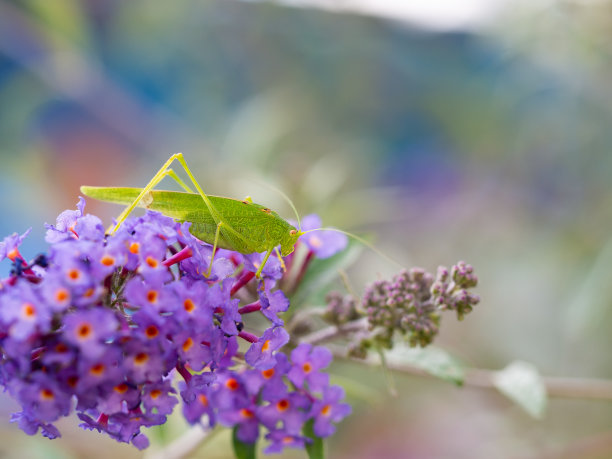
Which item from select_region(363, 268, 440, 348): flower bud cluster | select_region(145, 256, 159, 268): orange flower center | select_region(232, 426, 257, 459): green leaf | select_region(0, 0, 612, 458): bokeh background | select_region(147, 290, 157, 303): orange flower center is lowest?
select_region(232, 426, 257, 459): green leaf

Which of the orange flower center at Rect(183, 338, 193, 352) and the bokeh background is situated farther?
the bokeh background

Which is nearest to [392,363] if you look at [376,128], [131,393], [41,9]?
[131,393]

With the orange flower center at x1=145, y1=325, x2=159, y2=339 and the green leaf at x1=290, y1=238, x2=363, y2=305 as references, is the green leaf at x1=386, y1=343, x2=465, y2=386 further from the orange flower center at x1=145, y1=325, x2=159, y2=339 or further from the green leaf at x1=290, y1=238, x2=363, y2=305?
the orange flower center at x1=145, y1=325, x2=159, y2=339

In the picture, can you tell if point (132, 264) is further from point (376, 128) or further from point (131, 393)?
point (376, 128)

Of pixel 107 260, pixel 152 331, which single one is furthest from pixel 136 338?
pixel 107 260

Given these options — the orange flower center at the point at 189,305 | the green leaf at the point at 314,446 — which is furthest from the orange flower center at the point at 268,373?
the orange flower center at the point at 189,305

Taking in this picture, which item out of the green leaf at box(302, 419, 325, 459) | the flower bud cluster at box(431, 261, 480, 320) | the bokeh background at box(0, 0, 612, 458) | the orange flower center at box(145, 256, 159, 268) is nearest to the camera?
the orange flower center at box(145, 256, 159, 268)

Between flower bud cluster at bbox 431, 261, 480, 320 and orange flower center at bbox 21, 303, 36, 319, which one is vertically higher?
flower bud cluster at bbox 431, 261, 480, 320

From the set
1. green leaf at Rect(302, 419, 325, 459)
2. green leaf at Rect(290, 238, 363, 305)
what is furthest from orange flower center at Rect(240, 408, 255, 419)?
green leaf at Rect(290, 238, 363, 305)
